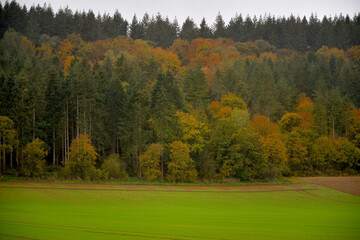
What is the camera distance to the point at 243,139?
69000 mm

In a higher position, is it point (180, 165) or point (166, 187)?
point (180, 165)

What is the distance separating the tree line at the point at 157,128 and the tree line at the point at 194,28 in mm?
47220

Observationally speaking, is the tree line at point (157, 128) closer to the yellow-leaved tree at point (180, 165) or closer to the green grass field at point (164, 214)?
the yellow-leaved tree at point (180, 165)

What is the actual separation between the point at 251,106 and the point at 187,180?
4490 cm

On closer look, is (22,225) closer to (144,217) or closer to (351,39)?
(144,217)

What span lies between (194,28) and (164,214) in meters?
139

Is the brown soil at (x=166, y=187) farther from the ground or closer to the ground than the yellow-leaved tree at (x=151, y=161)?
closer to the ground

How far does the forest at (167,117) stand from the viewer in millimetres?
62000

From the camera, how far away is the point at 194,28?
161625 mm

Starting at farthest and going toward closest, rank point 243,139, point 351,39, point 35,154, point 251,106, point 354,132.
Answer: point 351,39
point 251,106
point 354,132
point 243,139
point 35,154

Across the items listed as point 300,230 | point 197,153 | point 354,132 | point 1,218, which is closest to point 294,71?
point 354,132

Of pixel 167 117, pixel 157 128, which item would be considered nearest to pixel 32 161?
pixel 157 128

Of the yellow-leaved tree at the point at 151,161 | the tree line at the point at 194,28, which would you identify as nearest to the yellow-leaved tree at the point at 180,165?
the yellow-leaved tree at the point at 151,161

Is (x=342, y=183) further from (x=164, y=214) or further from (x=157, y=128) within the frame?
(x=164, y=214)
